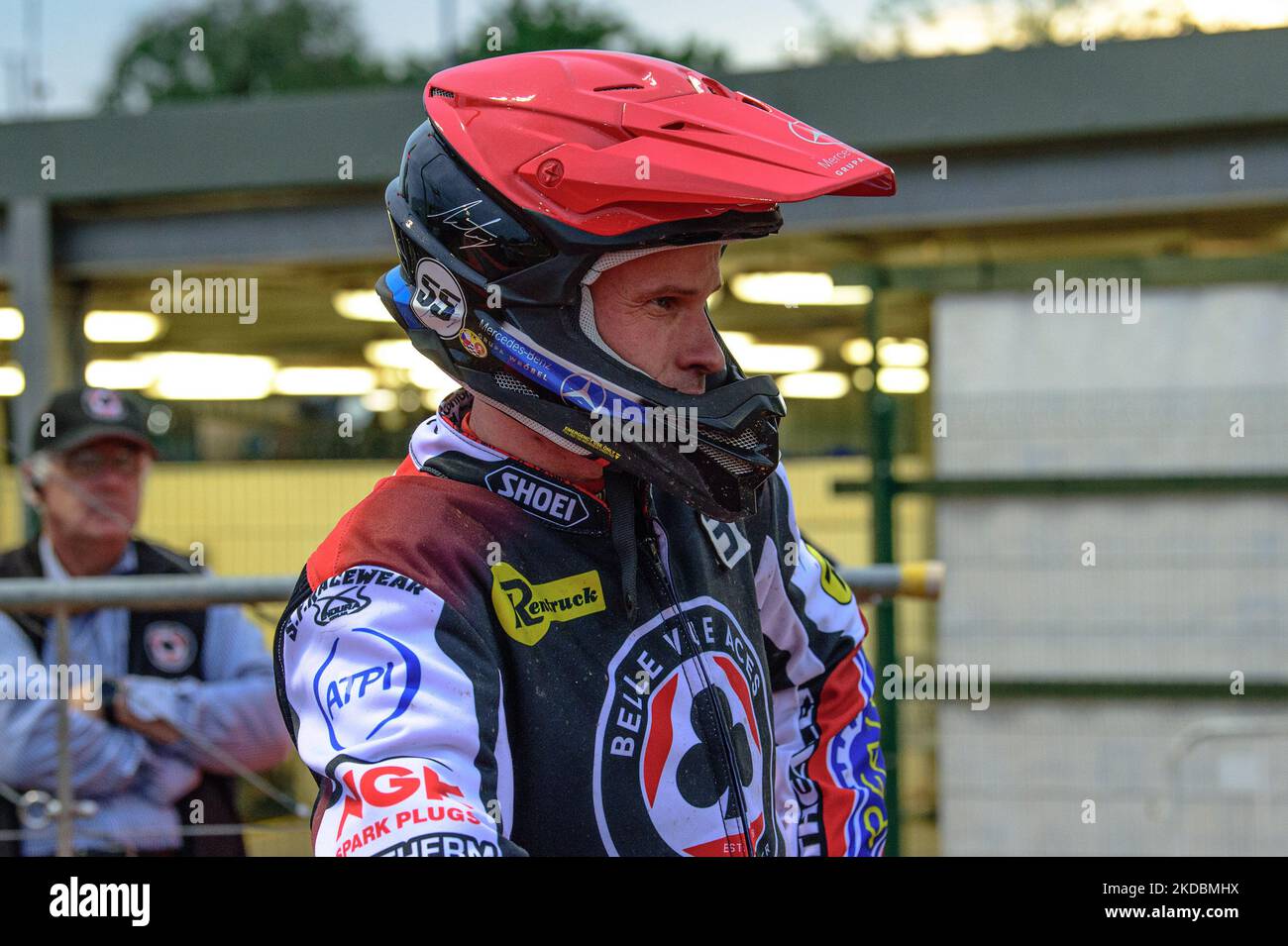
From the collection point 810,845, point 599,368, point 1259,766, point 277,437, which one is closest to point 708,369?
point 599,368

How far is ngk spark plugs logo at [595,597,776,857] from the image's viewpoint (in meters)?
1.57

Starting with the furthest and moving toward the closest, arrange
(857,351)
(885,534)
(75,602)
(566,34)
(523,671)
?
(566,34) → (857,351) → (885,534) → (75,602) → (523,671)

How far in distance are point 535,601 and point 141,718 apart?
A: 221 centimetres

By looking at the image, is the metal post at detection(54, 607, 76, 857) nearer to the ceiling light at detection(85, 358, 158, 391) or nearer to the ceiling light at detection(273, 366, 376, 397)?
the ceiling light at detection(273, 366, 376, 397)

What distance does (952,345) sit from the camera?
621cm

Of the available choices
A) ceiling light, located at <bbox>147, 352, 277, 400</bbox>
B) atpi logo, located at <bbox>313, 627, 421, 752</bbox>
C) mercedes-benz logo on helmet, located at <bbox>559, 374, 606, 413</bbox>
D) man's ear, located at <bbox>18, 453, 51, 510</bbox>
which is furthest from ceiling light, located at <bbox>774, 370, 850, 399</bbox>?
atpi logo, located at <bbox>313, 627, 421, 752</bbox>

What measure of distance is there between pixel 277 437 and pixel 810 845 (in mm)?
5941

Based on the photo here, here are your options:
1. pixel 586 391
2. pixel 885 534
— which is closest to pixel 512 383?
pixel 586 391

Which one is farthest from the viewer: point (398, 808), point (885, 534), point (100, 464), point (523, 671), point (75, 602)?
point (885, 534)

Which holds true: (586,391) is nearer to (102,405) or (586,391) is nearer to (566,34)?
(102,405)

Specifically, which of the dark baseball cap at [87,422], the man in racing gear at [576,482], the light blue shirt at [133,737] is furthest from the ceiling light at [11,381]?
the man in racing gear at [576,482]

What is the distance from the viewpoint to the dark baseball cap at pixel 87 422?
4071 millimetres

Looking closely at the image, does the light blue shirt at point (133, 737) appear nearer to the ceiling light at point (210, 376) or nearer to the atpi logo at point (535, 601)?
the atpi logo at point (535, 601)

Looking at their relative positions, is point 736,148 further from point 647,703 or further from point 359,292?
point 359,292
